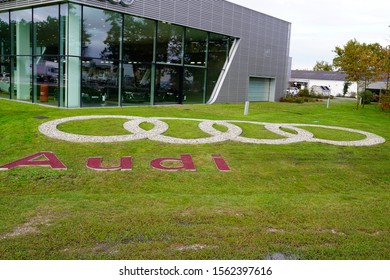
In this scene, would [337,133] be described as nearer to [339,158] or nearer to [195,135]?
[339,158]

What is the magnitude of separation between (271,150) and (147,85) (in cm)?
1404

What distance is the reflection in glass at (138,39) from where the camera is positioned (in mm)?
23422

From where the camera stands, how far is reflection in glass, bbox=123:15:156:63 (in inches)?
922

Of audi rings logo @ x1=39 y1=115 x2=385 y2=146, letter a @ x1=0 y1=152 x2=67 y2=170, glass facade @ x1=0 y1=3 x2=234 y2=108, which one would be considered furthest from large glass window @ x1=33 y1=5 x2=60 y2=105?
letter a @ x1=0 y1=152 x2=67 y2=170

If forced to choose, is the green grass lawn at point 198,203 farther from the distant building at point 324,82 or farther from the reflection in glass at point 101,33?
the distant building at point 324,82

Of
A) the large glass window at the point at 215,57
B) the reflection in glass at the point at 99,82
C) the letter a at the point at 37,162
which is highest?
the large glass window at the point at 215,57

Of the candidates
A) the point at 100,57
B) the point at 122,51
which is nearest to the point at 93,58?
the point at 100,57

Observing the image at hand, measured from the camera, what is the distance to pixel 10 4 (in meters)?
23.9

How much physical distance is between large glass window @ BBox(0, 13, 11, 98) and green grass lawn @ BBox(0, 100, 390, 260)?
490 inches

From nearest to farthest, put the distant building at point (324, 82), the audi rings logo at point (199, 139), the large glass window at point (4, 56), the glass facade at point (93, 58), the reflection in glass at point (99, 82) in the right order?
the audi rings logo at point (199, 139) → the glass facade at point (93, 58) → the reflection in glass at point (99, 82) → the large glass window at point (4, 56) → the distant building at point (324, 82)

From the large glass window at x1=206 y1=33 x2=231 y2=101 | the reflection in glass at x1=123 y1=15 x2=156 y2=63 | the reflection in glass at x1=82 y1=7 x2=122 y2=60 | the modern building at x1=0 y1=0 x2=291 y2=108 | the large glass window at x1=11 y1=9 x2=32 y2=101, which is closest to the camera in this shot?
the modern building at x1=0 y1=0 x2=291 y2=108

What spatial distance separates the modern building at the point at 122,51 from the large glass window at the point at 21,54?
59 mm

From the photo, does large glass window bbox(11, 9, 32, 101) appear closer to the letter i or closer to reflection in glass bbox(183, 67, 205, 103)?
reflection in glass bbox(183, 67, 205, 103)

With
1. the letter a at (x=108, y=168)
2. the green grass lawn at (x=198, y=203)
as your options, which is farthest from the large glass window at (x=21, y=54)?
the letter a at (x=108, y=168)
